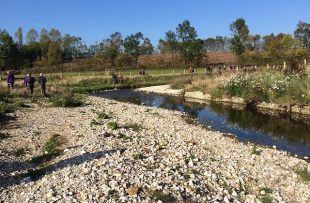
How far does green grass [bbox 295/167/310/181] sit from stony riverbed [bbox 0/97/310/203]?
0.24 metres

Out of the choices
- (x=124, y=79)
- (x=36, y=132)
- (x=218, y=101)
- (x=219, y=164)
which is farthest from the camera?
(x=124, y=79)

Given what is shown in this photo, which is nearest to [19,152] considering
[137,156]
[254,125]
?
[137,156]

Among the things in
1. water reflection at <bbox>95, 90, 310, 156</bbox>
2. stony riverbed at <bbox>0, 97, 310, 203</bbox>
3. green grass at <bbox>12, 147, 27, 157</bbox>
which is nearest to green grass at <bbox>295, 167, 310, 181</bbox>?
stony riverbed at <bbox>0, 97, 310, 203</bbox>

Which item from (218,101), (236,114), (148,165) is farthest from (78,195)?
(218,101)

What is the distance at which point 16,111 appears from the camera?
26453 mm

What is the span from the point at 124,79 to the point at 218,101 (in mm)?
26904

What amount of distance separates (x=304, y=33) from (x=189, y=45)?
102 feet

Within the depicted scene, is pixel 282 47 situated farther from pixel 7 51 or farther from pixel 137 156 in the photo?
pixel 137 156

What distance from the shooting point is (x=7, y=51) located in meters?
89.0

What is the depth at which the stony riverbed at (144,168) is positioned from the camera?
11906 mm

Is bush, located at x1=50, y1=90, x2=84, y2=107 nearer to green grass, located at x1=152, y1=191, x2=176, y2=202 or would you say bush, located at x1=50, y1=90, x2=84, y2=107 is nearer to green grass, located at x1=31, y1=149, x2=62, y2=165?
green grass, located at x1=31, y1=149, x2=62, y2=165

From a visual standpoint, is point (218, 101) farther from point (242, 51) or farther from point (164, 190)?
point (242, 51)

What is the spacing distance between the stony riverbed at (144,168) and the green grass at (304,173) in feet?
0.79

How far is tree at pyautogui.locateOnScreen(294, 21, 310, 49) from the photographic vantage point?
3934 inches
